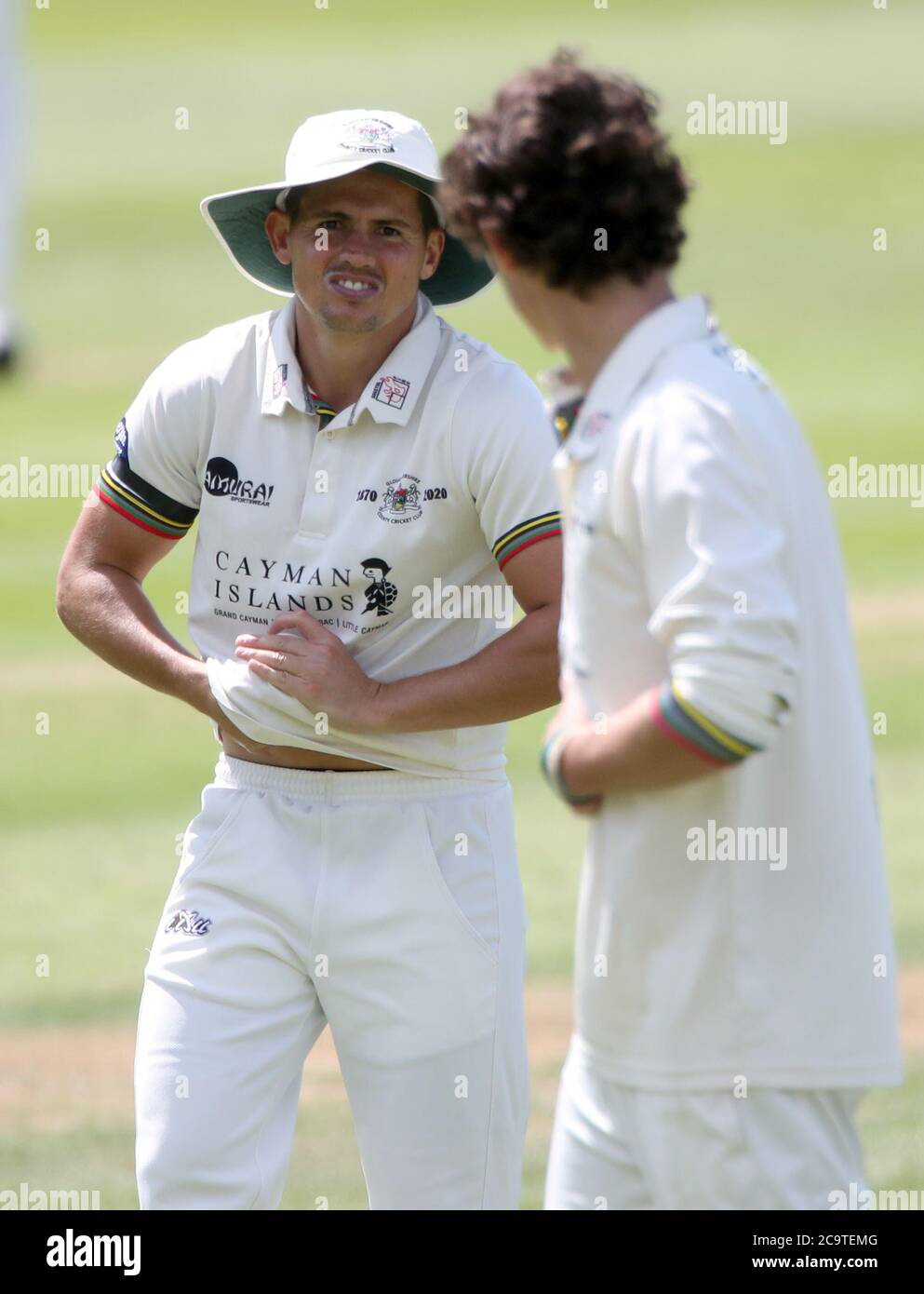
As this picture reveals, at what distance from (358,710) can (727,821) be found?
3.88ft

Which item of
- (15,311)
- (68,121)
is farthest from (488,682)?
(68,121)

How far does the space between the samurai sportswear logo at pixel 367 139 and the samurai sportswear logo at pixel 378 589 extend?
2.63ft

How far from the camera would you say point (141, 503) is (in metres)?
4.20

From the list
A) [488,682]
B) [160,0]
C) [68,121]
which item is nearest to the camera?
[488,682]

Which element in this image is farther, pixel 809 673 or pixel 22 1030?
pixel 22 1030

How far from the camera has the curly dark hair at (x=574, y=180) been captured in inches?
110

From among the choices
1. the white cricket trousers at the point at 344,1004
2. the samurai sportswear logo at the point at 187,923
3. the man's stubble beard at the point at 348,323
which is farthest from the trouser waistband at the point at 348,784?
the man's stubble beard at the point at 348,323

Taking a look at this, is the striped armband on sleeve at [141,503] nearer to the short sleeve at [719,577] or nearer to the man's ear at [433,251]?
the man's ear at [433,251]

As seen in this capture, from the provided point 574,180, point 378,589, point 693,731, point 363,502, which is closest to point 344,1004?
point 378,589

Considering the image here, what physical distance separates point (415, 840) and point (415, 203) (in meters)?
1.28

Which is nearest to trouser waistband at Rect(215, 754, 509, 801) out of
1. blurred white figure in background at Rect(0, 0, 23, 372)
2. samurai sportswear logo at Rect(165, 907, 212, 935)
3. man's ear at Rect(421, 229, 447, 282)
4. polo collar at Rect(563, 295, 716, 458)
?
samurai sportswear logo at Rect(165, 907, 212, 935)

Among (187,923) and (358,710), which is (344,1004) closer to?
(187,923)

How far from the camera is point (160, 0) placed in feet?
164
